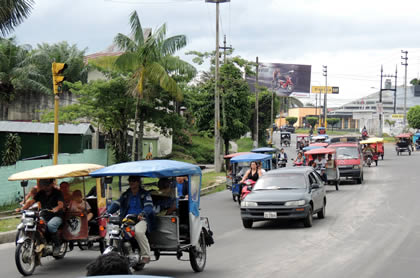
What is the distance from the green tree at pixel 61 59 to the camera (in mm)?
51291

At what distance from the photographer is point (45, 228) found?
11.1m

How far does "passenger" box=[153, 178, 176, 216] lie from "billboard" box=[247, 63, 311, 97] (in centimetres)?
8565

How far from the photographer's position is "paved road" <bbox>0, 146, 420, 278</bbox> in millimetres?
10766

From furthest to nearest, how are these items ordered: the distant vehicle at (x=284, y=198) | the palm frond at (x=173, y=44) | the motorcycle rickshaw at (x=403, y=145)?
the motorcycle rickshaw at (x=403, y=145) → the palm frond at (x=173, y=44) → the distant vehicle at (x=284, y=198)

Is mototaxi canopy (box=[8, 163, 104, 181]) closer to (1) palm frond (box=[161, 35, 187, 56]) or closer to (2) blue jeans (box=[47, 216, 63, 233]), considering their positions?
(2) blue jeans (box=[47, 216, 63, 233])

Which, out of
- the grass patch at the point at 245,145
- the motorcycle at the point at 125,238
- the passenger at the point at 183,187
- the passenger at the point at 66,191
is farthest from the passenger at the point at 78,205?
the grass patch at the point at 245,145

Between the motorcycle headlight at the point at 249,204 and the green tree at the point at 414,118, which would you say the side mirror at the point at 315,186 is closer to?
the motorcycle headlight at the point at 249,204

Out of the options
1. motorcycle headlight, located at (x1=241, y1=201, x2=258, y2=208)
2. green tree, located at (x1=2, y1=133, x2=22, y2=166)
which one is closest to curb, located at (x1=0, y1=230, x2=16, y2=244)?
motorcycle headlight, located at (x1=241, y1=201, x2=258, y2=208)

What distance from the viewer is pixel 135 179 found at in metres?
10.2

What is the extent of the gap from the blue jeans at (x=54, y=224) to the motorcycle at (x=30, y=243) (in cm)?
9

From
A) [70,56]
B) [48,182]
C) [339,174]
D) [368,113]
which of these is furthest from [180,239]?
[368,113]

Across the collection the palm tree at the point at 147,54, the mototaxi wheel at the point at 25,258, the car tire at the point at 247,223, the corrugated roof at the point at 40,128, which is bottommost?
the car tire at the point at 247,223

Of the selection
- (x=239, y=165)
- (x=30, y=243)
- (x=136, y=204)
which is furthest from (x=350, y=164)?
(x=30, y=243)

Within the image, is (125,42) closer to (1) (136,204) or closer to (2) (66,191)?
(2) (66,191)
